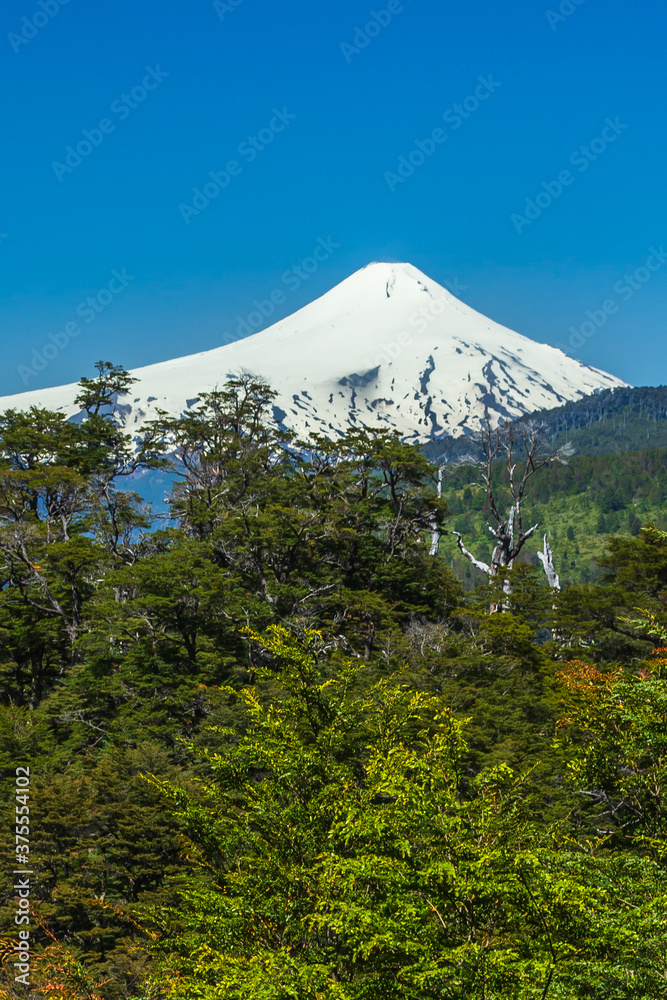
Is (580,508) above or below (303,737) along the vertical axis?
above

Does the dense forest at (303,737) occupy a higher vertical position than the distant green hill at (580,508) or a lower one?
lower

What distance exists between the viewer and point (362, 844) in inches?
317

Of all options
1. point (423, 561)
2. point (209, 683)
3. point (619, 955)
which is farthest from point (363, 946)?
point (423, 561)

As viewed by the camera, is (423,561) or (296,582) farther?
(423,561)

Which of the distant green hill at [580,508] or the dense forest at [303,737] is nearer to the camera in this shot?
the dense forest at [303,737]

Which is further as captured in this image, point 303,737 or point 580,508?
point 580,508

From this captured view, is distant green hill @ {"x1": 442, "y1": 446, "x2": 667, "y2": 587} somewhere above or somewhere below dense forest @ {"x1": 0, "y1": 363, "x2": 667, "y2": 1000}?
above

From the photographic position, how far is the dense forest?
693 cm

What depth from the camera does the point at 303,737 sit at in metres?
9.99

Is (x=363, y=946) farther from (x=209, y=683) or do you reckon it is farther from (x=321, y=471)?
(x=321, y=471)

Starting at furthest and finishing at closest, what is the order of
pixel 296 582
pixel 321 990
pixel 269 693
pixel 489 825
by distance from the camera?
pixel 296 582 < pixel 269 693 < pixel 489 825 < pixel 321 990

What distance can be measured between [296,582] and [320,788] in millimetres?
20418

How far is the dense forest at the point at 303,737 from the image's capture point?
693 centimetres

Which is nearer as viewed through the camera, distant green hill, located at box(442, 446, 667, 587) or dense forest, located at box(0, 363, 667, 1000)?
dense forest, located at box(0, 363, 667, 1000)
